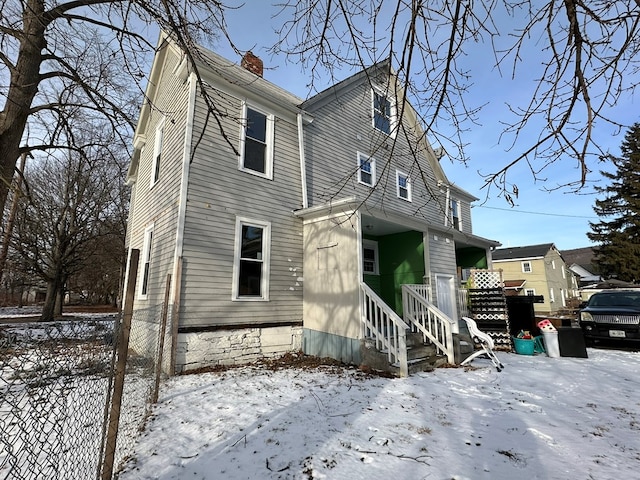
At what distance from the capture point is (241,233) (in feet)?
23.5

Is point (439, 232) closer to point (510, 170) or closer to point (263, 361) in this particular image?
point (263, 361)

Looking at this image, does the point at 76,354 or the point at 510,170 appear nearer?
the point at 76,354

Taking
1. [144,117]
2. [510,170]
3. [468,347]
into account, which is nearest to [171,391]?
[510,170]

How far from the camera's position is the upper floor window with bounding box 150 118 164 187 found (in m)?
8.86

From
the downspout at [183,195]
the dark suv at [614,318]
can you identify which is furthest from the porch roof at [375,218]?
the dark suv at [614,318]

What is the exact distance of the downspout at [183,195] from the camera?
239 inches

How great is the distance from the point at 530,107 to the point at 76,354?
3.79m

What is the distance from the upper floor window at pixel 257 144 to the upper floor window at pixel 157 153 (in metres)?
2.78

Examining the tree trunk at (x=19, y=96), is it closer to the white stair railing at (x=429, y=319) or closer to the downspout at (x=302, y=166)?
the downspout at (x=302, y=166)

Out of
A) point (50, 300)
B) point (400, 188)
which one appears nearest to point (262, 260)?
point (400, 188)

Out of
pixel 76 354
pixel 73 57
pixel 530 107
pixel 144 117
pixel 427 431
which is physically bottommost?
pixel 427 431

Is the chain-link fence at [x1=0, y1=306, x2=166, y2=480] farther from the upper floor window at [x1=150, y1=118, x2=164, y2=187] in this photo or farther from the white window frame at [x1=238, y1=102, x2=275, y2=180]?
the upper floor window at [x1=150, y1=118, x2=164, y2=187]

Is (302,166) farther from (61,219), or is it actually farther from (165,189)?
(61,219)

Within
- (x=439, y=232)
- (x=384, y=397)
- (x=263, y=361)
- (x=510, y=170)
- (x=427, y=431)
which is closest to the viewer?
(x=510, y=170)
